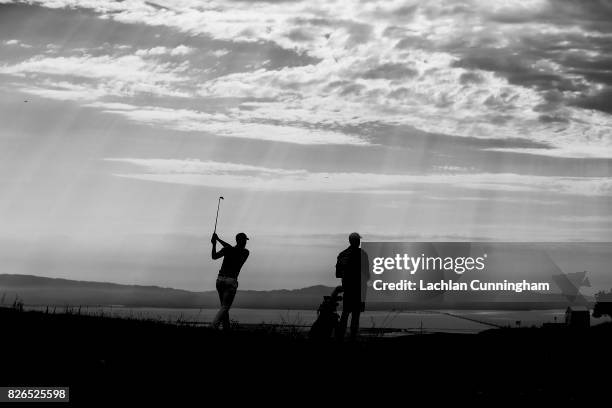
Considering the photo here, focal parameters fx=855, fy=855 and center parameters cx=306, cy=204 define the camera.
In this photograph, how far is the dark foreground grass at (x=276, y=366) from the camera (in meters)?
10.8

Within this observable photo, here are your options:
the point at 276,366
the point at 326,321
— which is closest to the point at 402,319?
the point at 326,321

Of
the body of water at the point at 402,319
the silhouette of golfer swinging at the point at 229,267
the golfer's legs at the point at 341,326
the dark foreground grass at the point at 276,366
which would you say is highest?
the body of water at the point at 402,319

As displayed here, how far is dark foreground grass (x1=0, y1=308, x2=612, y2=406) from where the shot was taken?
10758 millimetres

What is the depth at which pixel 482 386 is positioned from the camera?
39.5ft

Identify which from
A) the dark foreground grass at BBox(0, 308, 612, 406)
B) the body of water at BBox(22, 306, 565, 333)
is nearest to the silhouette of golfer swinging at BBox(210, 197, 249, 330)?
the dark foreground grass at BBox(0, 308, 612, 406)

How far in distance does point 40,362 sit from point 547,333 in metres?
13.7

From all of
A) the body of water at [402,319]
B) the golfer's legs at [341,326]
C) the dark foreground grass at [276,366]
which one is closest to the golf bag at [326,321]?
the golfer's legs at [341,326]

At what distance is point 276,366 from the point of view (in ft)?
42.2

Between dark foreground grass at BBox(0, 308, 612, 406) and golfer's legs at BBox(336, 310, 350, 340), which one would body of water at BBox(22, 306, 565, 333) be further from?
dark foreground grass at BBox(0, 308, 612, 406)

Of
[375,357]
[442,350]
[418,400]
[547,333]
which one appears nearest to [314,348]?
[375,357]

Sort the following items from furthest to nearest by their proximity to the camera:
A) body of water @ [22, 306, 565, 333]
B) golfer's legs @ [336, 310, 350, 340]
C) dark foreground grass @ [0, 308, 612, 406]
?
body of water @ [22, 306, 565, 333], golfer's legs @ [336, 310, 350, 340], dark foreground grass @ [0, 308, 612, 406]

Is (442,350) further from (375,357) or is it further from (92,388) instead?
(92,388)

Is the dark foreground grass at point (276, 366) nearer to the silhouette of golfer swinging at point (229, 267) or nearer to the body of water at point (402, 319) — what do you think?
the silhouette of golfer swinging at point (229, 267)

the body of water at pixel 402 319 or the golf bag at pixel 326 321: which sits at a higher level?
the body of water at pixel 402 319
